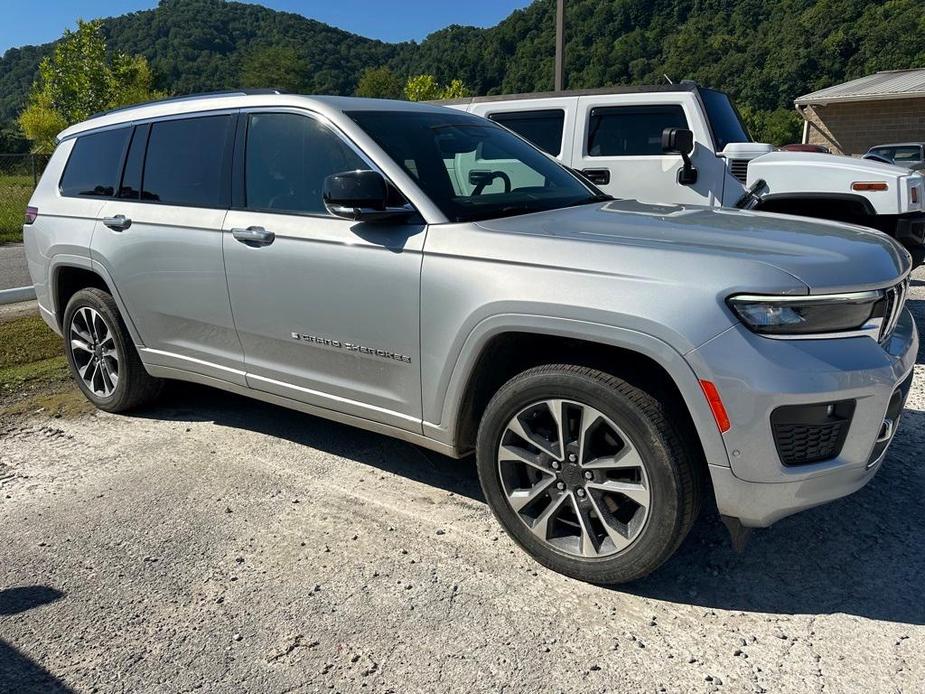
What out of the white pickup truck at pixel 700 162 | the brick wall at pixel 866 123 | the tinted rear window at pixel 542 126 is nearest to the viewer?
the white pickup truck at pixel 700 162

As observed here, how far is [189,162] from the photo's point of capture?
394cm

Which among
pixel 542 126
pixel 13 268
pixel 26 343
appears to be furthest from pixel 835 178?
pixel 13 268

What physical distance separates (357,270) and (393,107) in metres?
1.09

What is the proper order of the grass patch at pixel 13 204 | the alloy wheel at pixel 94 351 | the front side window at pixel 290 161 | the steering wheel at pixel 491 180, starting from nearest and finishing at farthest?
1. the front side window at pixel 290 161
2. the steering wheel at pixel 491 180
3. the alloy wheel at pixel 94 351
4. the grass patch at pixel 13 204

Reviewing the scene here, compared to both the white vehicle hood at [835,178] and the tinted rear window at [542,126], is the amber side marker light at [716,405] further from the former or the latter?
the tinted rear window at [542,126]

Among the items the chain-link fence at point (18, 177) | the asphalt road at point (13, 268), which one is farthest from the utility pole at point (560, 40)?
the chain-link fence at point (18, 177)

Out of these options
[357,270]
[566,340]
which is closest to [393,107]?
[357,270]

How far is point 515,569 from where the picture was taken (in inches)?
113

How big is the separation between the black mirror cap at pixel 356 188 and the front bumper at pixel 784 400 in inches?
55.5

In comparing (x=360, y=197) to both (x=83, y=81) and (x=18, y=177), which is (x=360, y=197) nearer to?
(x=18, y=177)

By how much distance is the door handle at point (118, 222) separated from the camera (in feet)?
13.6

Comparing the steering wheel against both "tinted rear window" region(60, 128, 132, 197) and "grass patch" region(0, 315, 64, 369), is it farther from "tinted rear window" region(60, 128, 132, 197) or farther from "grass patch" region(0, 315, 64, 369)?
"grass patch" region(0, 315, 64, 369)

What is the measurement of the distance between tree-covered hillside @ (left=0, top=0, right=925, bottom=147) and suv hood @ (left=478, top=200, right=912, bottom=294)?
36.6 m

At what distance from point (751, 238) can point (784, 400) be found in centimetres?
69
